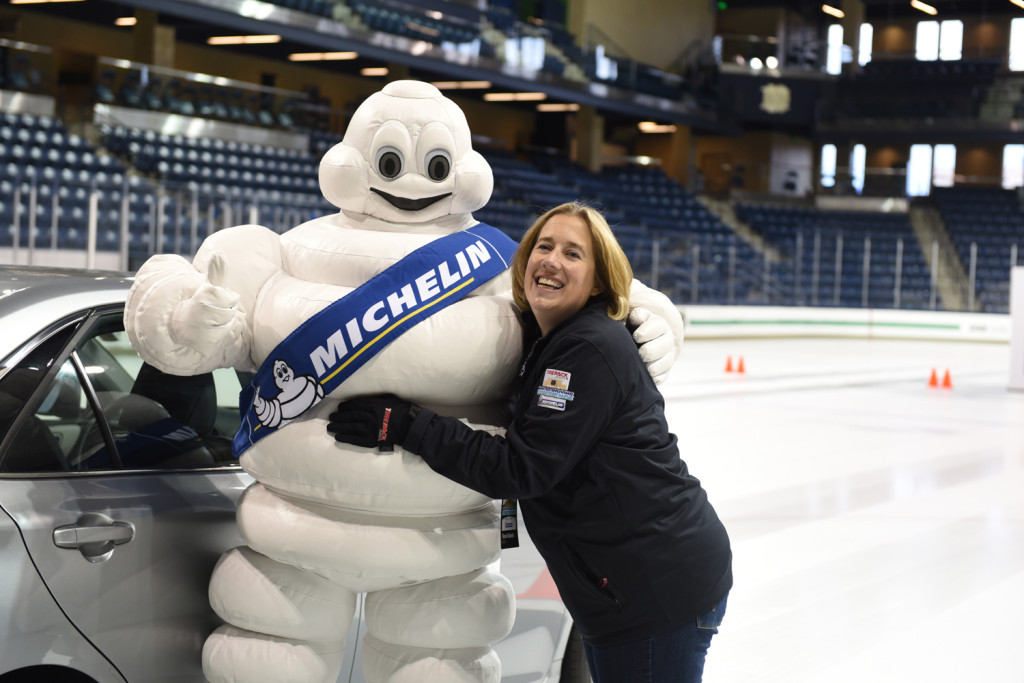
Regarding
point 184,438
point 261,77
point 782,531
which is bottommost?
point 782,531

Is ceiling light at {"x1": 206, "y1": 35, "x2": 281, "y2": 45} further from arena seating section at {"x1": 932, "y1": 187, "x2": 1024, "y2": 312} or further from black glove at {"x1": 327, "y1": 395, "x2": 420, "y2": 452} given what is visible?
black glove at {"x1": 327, "y1": 395, "x2": 420, "y2": 452}

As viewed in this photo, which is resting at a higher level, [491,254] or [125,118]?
[125,118]

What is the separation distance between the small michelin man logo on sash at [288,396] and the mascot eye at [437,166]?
1.75 ft

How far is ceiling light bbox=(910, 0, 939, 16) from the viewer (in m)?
36.9

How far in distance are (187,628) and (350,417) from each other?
1.86ft

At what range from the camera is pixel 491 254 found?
A: 2352 millimetres

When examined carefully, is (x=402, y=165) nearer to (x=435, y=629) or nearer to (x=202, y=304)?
(x=202, y=304)

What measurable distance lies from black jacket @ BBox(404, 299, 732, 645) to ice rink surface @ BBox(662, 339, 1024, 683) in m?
2.01

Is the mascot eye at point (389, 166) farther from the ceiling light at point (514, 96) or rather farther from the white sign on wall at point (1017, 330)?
the ceiling light at point (514, 96)

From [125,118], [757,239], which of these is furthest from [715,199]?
[125,118]

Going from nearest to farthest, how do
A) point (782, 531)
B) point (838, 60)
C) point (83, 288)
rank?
point (83, 288) < point (782, 531) < point (838, 60)

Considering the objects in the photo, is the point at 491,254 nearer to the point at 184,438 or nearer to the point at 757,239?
the point at 184,438

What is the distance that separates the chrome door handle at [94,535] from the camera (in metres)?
1.98

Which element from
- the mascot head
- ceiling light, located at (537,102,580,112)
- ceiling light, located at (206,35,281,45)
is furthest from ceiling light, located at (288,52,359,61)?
the mascot head
